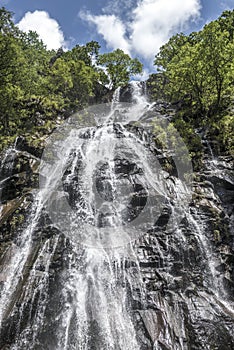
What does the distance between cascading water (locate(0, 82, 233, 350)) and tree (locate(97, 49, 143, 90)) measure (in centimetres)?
2023

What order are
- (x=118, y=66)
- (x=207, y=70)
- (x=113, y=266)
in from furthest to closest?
(x=118, y=66), (x=207, y=70), (x=113, y=266)

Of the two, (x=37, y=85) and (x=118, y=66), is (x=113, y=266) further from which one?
(x=118, y=66)

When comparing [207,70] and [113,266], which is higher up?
[207,70]

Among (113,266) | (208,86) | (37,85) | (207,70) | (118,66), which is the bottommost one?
(113,266)

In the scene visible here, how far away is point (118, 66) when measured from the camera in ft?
103

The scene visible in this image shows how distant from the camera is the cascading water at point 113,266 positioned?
25.3 ft

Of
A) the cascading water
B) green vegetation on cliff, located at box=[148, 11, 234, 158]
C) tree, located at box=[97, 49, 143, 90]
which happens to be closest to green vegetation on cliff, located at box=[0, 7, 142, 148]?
tree, located at box=[97, 49, 143, 90]

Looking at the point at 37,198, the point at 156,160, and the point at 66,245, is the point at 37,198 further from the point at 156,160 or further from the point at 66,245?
the point at 156,160

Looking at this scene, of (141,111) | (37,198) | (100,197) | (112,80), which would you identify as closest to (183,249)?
(100,197)

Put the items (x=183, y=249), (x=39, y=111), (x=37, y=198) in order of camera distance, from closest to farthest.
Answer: (x=183, y=249), (x=37, y=198), (x=39, y=111)

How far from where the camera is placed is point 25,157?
1411 centimetres

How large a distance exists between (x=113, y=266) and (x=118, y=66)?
27.3 meters

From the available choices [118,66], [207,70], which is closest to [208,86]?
[207,70]

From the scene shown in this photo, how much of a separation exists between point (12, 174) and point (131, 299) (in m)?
8.68
